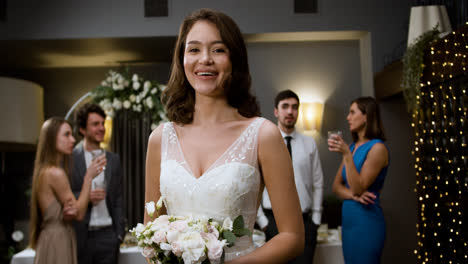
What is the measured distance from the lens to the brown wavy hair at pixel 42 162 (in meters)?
3.29

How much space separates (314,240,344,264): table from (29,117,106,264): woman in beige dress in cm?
198

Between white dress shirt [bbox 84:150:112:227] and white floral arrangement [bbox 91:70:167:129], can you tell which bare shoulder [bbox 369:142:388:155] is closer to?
white dress shirt [bbox 84:150:112:227]

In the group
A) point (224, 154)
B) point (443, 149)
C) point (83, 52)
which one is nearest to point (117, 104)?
point (83, 52)

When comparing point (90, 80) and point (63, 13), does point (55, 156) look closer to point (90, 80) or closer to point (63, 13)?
point (63, 13)

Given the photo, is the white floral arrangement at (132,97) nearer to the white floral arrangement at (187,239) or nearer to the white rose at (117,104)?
the white rose at (117,104)

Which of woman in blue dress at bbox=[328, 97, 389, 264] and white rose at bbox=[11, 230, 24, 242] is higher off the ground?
woman in blue dress at bbox=[328, 97, 389, 264]

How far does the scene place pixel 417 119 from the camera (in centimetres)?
400

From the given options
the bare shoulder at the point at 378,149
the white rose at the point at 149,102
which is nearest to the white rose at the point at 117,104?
the white rose at the point at 149,102

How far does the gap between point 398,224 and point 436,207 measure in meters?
1.75

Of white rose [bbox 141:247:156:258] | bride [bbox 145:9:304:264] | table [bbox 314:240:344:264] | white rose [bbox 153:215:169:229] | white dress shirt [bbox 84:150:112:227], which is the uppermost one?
bride [bbox 145:9:304:264]

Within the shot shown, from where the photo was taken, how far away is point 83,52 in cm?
623

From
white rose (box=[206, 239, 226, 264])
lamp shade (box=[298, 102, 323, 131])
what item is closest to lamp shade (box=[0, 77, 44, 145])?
lamp shade (box=[298, 102, 323, 131])

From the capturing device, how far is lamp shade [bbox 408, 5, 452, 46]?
4.36 metres

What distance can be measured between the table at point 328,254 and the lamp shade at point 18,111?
12.3 ft
